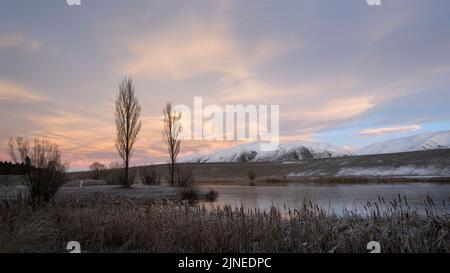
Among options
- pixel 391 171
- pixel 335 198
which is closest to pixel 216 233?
pixel 335 198

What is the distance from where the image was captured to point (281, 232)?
920 centimetres

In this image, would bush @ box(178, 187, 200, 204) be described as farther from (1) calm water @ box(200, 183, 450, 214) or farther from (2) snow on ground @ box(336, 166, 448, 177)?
(2) snow on ground @ box(336, 166, 448, 177)

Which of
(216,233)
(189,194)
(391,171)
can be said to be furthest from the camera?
(391,171)

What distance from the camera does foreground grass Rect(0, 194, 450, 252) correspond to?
8203mm

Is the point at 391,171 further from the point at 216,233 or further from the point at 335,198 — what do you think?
the point at 216,233

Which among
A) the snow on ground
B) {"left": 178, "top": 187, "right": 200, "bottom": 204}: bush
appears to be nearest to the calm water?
{"left": 178, "top": 187, "right": 200, "bottom": 204}: bush

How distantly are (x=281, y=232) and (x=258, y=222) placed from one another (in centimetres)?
74

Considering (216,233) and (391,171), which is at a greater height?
(391,171)

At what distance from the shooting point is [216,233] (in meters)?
8.97

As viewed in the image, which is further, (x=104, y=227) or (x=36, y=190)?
(x=36, y=190)
